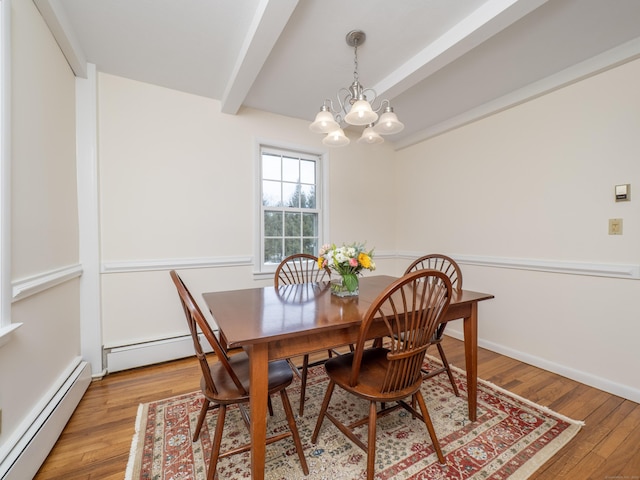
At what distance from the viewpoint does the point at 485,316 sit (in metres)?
2.71

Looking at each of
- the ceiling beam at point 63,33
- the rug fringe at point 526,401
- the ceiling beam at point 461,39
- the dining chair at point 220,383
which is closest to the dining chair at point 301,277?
the dining chair at point 220,383

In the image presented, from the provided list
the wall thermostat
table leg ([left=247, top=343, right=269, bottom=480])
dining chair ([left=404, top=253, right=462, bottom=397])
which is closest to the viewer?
table leg ([left=247, top=343, right=269, bottom=480])

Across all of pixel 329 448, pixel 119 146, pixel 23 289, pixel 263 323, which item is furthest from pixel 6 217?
pixel 329 448

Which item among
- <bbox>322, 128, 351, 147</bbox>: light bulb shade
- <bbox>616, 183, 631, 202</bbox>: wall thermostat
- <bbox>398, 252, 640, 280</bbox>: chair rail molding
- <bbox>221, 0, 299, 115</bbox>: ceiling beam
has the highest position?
<bbox>221, 0, 299, 115</bbox>: ceiling beam

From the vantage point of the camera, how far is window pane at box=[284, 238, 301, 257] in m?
3.08

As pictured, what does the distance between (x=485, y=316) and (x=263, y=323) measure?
2.49 m

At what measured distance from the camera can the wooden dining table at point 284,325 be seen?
1.05m

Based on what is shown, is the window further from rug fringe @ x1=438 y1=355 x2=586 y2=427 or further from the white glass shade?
rug fringe @ x1=438 y1=355 x2=586 y2=427

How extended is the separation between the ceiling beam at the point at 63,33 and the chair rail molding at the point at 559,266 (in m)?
3.65

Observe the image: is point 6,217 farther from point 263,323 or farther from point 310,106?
point 310,106

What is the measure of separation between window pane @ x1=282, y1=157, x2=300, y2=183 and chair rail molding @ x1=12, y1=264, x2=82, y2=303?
6.63 feet

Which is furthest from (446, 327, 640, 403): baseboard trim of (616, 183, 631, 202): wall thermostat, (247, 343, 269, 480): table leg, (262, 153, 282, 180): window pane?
(262, 153, 282, 180): window pane

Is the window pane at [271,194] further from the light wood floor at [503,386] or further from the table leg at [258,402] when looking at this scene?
the table leg at [258,402]

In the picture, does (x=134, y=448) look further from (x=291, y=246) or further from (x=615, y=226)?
(x=615, y=226)
